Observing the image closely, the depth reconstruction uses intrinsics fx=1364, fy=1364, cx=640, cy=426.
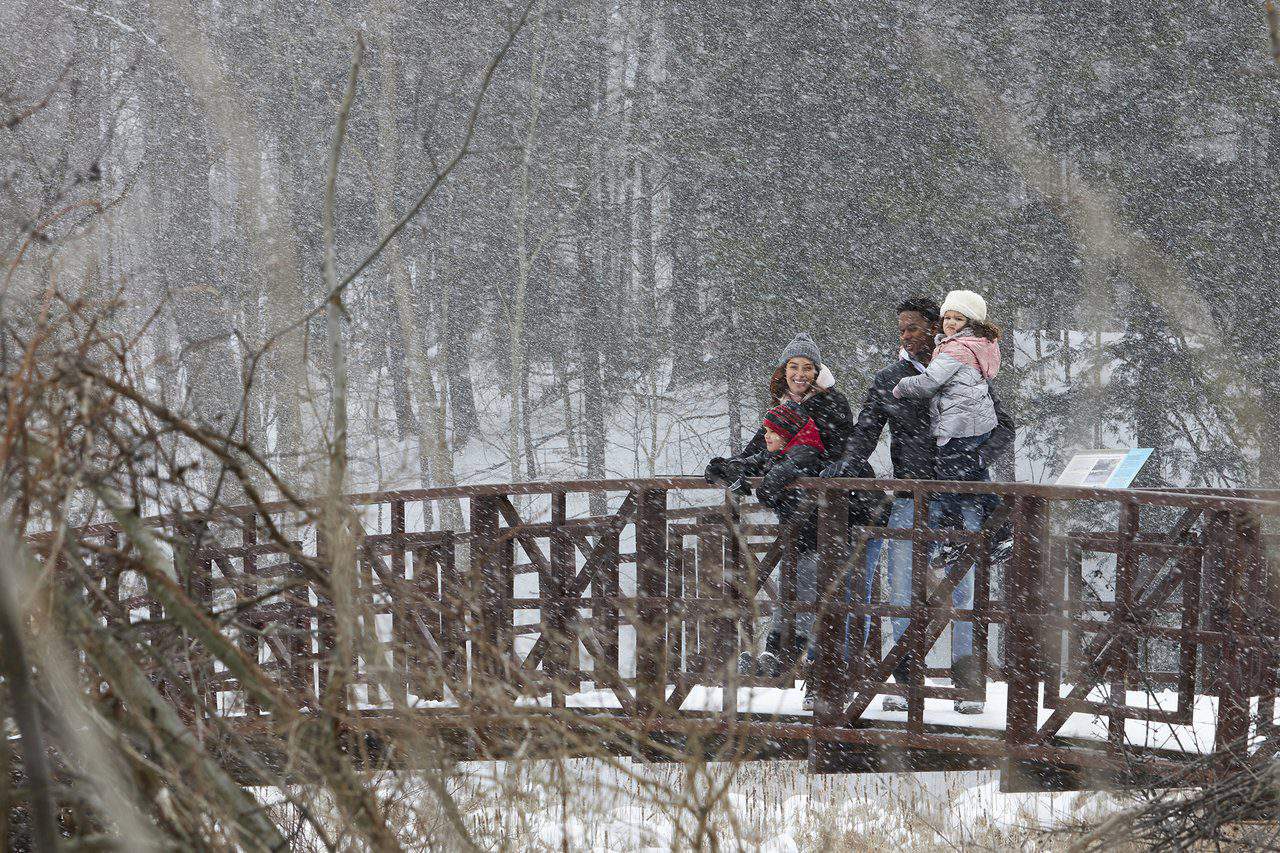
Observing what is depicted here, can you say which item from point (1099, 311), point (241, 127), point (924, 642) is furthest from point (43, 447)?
point (241, 127)

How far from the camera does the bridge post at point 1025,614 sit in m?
5.60

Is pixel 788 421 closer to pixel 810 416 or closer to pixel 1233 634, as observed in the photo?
pixel 810 416

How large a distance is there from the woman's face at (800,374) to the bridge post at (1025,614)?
1022 millimetres

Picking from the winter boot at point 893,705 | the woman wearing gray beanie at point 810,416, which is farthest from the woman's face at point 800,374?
the winter boot at point 893,705

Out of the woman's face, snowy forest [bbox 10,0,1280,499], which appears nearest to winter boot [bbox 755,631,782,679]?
the woman's face

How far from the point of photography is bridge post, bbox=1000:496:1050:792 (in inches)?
221

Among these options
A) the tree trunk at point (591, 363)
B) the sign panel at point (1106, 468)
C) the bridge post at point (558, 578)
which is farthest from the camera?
the tree trunk at point (591, 363)

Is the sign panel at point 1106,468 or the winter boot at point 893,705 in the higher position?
the sign panel at point 1106,468

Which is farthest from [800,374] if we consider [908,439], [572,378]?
[572,378]

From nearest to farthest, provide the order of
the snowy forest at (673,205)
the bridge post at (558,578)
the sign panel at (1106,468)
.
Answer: the sign panel at (1106,468)
the bridge post at (558,578)
the snowy forest at (673,205)

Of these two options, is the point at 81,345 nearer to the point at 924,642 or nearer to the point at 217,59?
the point at 924,642

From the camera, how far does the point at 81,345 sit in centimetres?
236

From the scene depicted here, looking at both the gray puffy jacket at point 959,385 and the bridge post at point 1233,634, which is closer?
the bridge post at point 1233,634

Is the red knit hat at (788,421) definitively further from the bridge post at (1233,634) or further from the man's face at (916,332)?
the bridge post at (1233,634)
